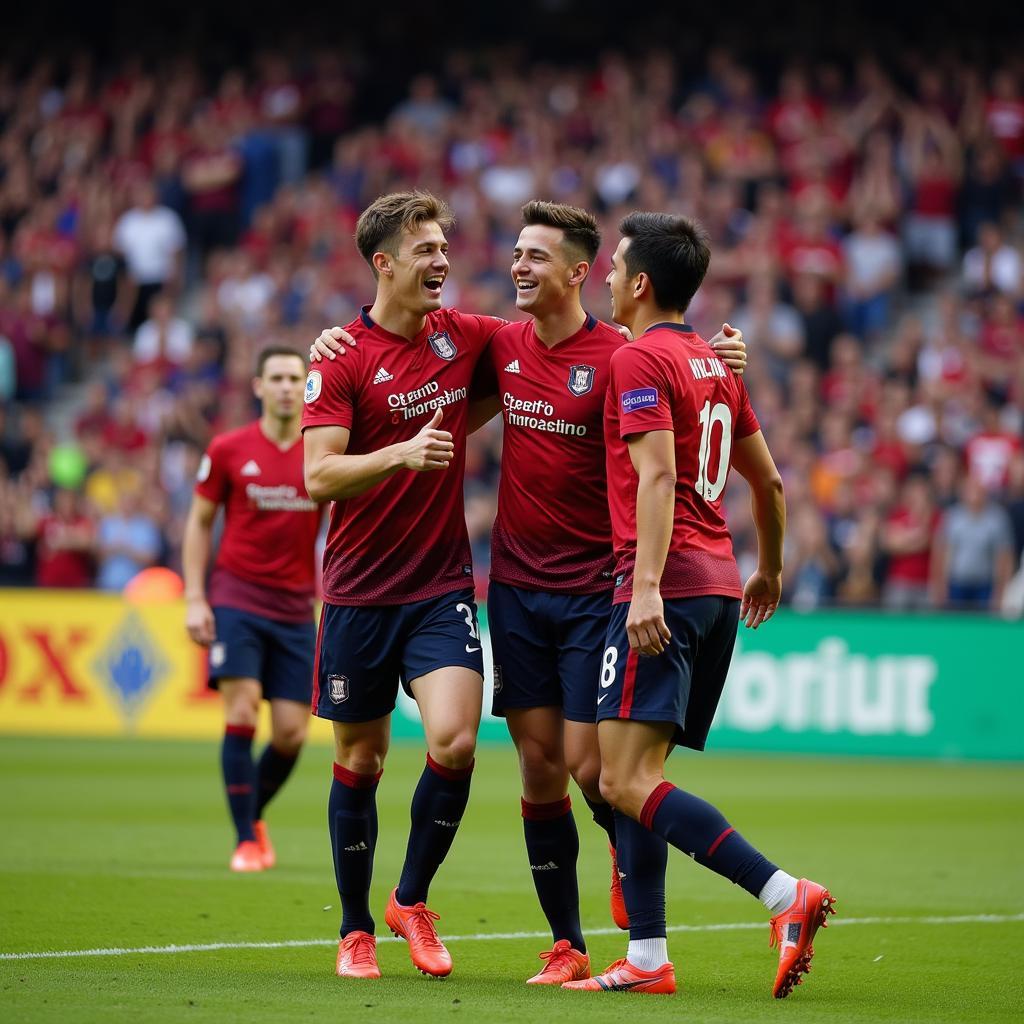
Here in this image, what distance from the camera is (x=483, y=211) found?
961 inches

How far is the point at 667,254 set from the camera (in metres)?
6.78

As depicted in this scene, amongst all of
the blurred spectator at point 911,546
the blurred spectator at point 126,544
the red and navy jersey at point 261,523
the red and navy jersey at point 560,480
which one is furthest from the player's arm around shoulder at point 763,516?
the blurred spectator at point 126,544

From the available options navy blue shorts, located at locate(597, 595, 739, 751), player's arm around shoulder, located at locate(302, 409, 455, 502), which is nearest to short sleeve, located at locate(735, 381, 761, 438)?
navy blue shorts, located at locate(597, 595, 739, 751)

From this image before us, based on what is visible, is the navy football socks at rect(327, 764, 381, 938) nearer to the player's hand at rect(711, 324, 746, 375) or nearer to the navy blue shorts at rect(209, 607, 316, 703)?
the player's hand at rect(711, 324, 746, 375)

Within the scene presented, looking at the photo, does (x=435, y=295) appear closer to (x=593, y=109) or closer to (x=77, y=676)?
(x=77, y=676)

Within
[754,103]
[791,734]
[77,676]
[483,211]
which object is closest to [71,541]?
[77,676]

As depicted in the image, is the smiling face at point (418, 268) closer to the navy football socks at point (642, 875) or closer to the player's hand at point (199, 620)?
the navy football socks at point (642, 875)

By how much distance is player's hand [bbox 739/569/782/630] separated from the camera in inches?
288

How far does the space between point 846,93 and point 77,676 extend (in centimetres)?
1167

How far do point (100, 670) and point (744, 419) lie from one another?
1362 cm

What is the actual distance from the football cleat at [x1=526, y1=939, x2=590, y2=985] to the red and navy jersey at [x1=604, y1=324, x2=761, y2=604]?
1.26 m

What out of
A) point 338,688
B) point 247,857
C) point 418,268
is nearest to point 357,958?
point 338,688

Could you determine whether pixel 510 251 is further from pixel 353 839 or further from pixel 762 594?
pixel 353 839

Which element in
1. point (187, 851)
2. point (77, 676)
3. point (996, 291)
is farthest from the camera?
point (996, 291)
